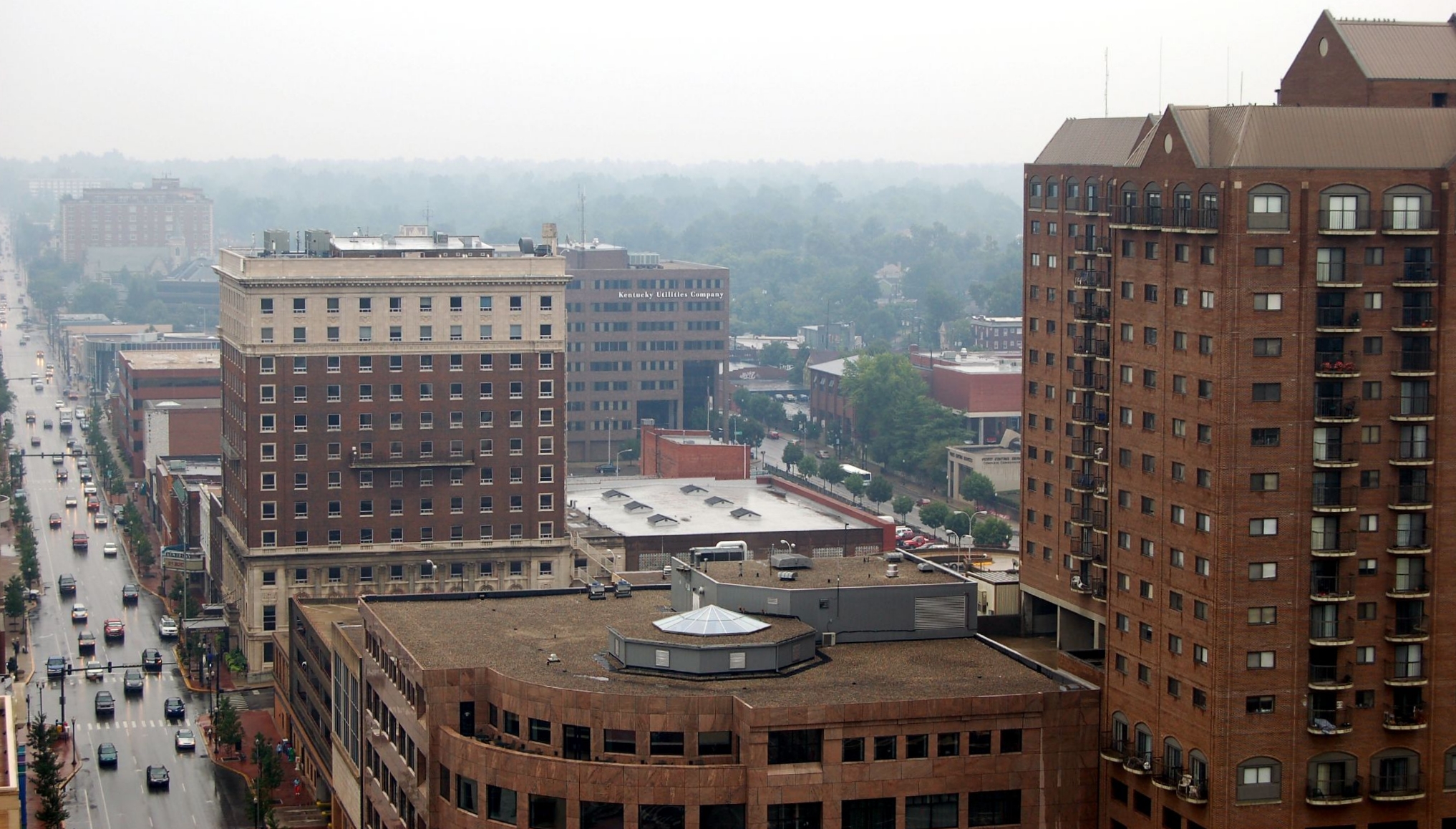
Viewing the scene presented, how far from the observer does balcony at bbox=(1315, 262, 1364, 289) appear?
8375 cm

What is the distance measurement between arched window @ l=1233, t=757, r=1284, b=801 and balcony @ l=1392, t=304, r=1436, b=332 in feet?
53.9

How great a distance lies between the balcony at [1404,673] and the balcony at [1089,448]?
14.4 metres

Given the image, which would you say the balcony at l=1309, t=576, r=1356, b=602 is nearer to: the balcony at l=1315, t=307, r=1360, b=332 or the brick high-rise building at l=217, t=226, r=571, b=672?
the balcony at l=1315, t=307, r=1360, b=332

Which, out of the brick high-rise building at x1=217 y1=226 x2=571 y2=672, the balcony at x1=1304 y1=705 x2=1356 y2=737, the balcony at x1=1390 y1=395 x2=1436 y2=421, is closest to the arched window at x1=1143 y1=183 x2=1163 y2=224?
the balcony at x1=1390 y1=395 x2=1436 y2=421

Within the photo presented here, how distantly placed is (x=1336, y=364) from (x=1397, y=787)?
52.4 ft

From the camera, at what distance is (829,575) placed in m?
103

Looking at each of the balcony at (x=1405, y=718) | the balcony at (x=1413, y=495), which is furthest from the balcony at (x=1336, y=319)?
the balcony at (x=1405, y=718)

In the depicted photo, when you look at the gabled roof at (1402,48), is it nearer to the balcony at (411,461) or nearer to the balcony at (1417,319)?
the balcony at (1417,319)

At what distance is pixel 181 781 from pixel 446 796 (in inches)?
1650

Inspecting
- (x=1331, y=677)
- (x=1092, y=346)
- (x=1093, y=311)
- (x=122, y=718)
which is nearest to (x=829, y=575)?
(x=1092, y=346)

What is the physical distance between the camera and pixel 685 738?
8731 cm

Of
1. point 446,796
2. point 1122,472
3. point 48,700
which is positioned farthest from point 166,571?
point 1122,472

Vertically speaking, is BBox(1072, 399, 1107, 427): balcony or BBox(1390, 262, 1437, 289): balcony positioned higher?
BBox(1390, 262, 1437, 289): balcony

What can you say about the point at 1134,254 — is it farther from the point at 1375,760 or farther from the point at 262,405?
the point at 262,405
